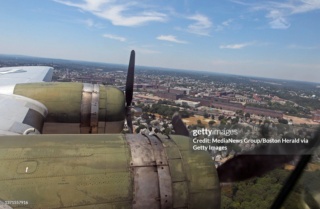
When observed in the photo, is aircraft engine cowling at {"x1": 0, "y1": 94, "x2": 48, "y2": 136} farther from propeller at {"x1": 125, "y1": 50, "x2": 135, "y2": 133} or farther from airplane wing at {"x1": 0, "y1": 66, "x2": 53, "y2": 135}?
propeller at {"x1": 125, "y1": 50, "x2": 135, "y2": 133}

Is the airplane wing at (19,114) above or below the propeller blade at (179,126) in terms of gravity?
below

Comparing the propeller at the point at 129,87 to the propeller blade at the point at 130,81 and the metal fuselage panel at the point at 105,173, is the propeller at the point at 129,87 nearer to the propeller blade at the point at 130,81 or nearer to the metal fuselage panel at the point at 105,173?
the propeller blade at the point at 130,81

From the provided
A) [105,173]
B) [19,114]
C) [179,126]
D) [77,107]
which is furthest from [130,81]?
[105,173]

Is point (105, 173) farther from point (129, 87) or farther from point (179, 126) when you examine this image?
point (129, 87)

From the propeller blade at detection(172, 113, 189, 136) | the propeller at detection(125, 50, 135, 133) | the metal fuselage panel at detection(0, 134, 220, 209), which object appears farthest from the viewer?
the propeller at detection(125, 50, 135, 133)

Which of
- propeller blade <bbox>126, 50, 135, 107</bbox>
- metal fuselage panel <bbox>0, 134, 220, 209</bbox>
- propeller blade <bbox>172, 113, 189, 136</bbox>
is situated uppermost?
propeller blade <bbox>126, 50, 135, 107</bbox>

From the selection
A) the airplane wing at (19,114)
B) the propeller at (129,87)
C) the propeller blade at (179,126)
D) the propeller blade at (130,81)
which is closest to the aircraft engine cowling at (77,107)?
the airplane wing at (19,114)

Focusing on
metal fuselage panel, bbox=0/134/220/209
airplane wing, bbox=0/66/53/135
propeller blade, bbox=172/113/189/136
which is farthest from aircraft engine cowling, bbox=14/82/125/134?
metal fuselage panel, bbox=0/134/220/209
